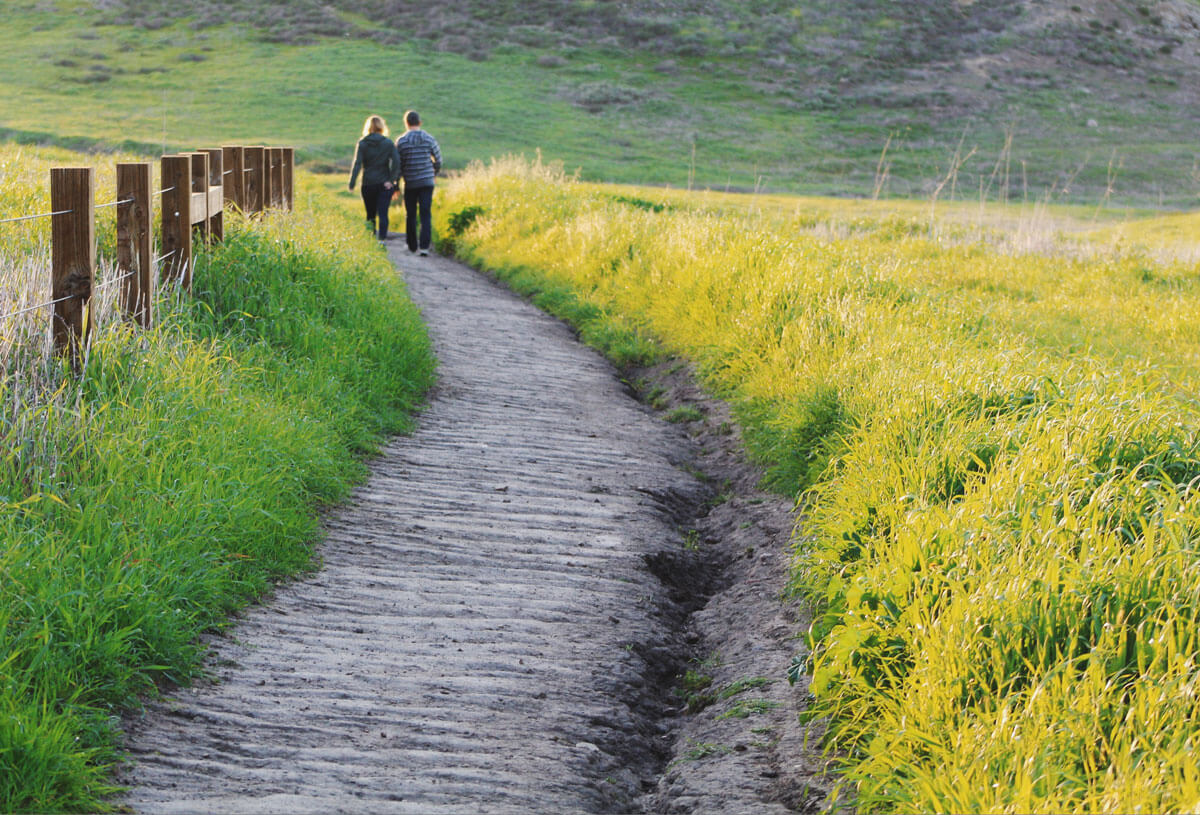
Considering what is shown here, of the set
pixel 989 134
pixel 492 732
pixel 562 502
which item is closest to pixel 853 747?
pixel 492 732

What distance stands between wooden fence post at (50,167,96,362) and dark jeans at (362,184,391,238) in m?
11.6

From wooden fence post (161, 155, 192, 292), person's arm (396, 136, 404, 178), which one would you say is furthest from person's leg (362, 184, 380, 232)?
wooden fence post (161, 155, 192, 292)

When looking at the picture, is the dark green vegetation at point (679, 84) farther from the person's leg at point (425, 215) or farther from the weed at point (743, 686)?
the weed at point (743, 686)

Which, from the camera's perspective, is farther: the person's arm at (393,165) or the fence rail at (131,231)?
the person's arm at (393,165)

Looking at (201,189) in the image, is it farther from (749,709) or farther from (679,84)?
(679,84)

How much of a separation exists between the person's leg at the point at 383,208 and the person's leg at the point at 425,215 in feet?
1.68

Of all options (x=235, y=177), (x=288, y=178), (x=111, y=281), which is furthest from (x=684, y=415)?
(x=288, y=178)

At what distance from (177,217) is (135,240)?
89 centimetres

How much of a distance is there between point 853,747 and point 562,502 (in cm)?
318

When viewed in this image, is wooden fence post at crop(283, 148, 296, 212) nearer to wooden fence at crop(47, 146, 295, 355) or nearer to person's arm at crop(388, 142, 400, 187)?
person's arm at crop(388, 142, 400, 187)

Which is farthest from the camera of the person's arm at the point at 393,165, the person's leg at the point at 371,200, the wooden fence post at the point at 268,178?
the person's leg at the point at 371,200

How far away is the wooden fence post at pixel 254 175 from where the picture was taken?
12.1 m

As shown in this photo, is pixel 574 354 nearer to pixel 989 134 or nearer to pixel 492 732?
pixel 492 732

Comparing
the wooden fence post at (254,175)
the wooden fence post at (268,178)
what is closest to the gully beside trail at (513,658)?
the wooden fence post at (254,175)
